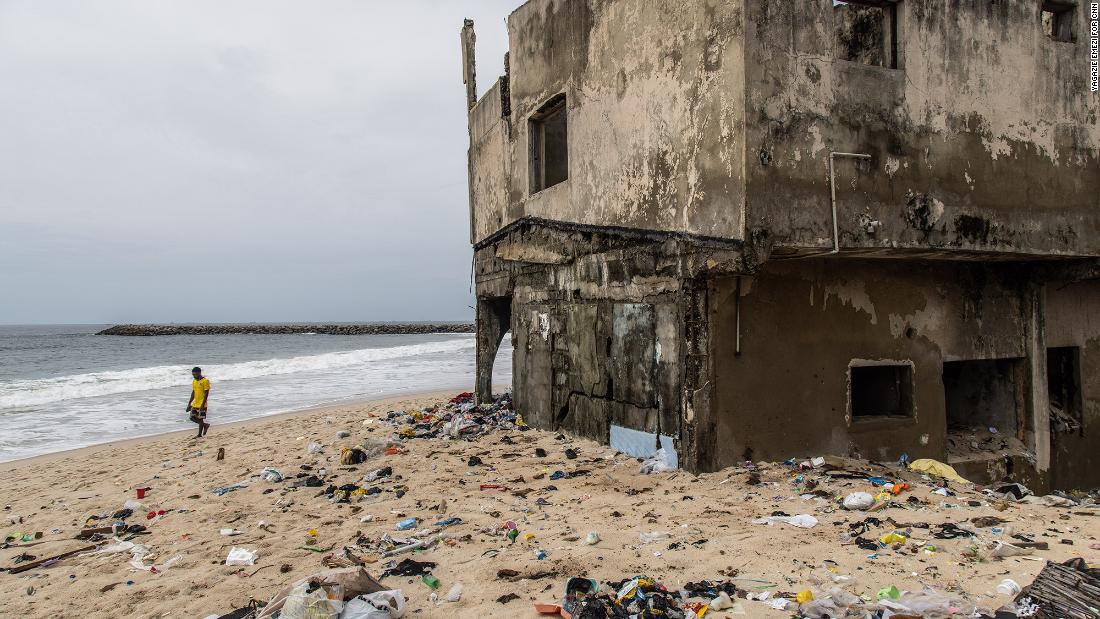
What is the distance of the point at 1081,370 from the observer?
27.6 feet

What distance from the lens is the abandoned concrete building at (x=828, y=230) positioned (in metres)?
5.83

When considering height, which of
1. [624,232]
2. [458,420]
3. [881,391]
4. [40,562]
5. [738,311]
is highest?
[624,232]

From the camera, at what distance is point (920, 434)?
7.25 meters

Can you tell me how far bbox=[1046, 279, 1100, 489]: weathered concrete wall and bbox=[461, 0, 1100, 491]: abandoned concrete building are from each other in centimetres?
3

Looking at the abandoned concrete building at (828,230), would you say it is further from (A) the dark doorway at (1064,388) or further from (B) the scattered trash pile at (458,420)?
(B) the scattered trash pile at (458,420)

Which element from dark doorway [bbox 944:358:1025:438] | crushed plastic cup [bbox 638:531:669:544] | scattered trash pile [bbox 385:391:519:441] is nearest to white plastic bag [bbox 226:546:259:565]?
crushed plastic cup [bbox 638:531:669:544]

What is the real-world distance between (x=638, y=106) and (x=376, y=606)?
5.24 metres

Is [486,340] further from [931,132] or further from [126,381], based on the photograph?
[126,381]

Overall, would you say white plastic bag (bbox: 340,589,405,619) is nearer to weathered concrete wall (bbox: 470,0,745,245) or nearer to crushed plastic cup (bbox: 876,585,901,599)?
crushed plastic cup (bbox: 876,585,901,599)

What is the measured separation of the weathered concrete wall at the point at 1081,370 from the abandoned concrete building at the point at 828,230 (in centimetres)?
→ 3

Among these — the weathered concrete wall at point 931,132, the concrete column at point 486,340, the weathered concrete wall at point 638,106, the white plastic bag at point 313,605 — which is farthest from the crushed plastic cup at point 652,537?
the concrete column at point 486,340

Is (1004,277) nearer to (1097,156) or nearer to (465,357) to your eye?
(1097,156)

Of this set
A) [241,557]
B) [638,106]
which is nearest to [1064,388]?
[638,106]

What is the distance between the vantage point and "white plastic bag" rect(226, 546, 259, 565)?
4.92 meters
